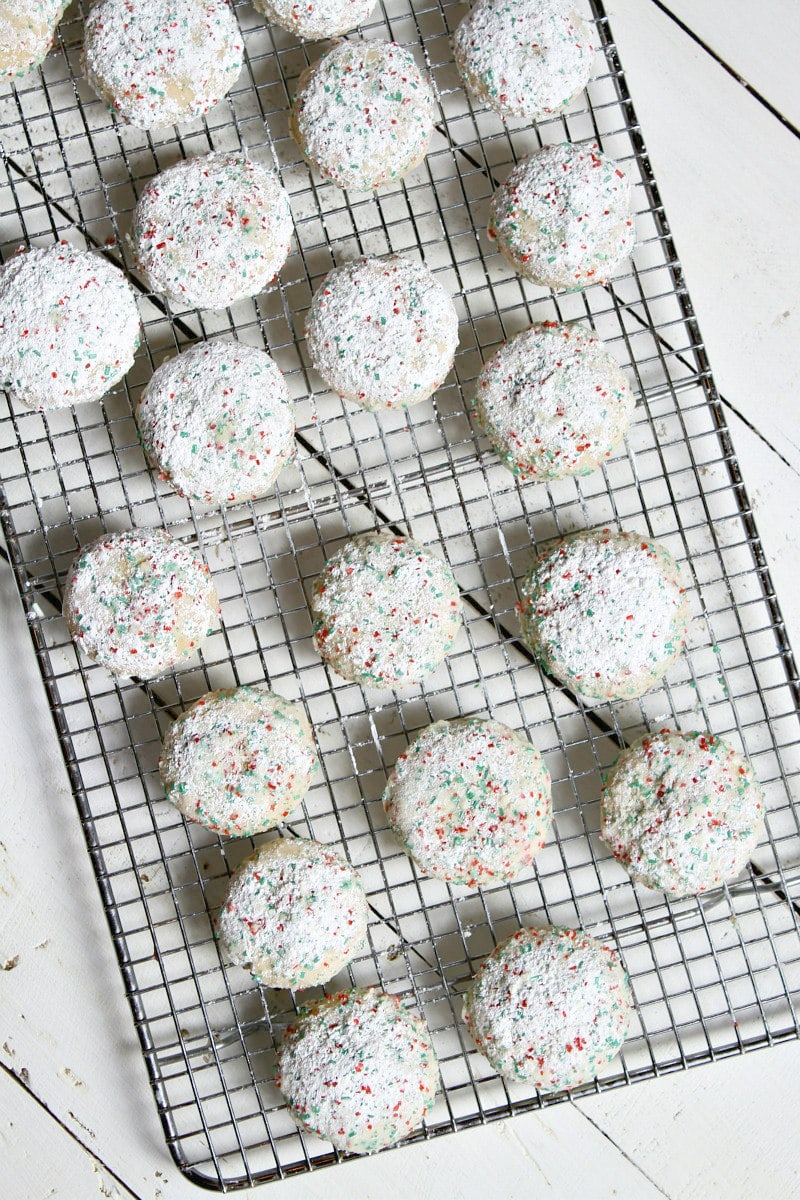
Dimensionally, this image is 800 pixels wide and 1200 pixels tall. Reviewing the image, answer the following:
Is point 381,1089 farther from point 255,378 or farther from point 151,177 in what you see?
point 151,177

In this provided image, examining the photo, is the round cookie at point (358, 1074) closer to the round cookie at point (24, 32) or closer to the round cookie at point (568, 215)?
the round cookie at point (568, 215)

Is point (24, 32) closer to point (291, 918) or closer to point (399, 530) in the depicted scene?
point (399, 530)

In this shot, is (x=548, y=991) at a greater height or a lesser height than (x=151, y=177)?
lesser

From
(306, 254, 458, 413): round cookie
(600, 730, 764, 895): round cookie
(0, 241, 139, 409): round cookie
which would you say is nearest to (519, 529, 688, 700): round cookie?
(600, 730, 764, 895): round cookie

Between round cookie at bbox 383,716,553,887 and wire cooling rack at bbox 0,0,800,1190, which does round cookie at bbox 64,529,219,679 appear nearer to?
wire cooling rack at bbox 0,0,800,1190

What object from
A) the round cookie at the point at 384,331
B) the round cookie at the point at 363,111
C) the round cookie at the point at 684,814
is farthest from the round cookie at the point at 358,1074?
the round cookie at the point at 363,111

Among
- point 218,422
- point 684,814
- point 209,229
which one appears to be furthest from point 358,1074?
point 209,229

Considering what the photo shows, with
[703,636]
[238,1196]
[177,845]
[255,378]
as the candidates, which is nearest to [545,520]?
[703,636]
